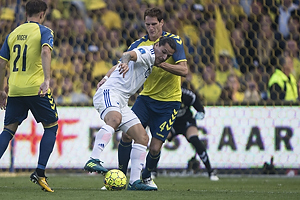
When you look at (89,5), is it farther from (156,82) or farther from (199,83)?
(156,82)

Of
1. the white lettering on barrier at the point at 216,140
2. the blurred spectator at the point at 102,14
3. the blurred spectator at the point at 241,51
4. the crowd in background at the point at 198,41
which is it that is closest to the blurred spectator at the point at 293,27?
the crowd in background at the point at 198,41

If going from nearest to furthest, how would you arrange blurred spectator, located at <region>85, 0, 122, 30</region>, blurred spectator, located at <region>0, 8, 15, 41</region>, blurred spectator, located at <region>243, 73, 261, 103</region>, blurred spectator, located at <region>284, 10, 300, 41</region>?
blurred spectator, located at <region>243, 73, 261, 103</region>
blurred spectator, located at <region>284, 10, 300, 41</region>
blurred spectator, located at <region>0, 8, 15, 41</region>
blurred spectator, located at <region>85, 0, 122, 30</region>

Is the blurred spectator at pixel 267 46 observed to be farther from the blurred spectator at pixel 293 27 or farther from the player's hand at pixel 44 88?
the player's hand at pixel 44 88

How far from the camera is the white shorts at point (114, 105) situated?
15.8 feet

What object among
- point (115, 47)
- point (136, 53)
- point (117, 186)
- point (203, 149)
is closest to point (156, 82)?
point (136, 53)

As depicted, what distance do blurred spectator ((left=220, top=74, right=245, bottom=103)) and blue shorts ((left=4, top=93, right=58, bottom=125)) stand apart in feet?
14.0

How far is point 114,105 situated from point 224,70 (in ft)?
14.4

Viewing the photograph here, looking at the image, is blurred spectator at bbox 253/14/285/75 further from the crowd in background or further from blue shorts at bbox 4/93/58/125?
blue shorts at bbox 4/93/58/125

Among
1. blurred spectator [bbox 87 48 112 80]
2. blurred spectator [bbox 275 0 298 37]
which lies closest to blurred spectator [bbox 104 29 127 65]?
blurred spectator [bbox 87 48 112 80]

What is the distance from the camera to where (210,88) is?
863cm

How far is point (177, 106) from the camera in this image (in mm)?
5656

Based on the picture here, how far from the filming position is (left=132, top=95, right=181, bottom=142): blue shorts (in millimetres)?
5531

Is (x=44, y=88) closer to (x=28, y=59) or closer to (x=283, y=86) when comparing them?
(x=28, y=59)

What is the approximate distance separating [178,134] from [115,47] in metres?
2.54
